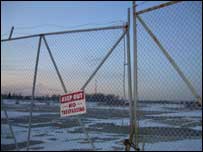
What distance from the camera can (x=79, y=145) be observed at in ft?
28.8

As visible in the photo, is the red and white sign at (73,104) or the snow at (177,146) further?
the snow at (177,146)

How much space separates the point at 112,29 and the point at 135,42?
24.2 inches

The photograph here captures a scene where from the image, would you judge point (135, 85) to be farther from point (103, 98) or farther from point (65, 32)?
point (65, 32)

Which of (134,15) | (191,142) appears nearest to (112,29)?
(134,15)

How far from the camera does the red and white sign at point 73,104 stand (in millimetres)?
5284

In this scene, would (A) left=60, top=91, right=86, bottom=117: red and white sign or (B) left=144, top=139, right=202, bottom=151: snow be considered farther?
(B) left=144, top=139, right=202, bottom=151: snow

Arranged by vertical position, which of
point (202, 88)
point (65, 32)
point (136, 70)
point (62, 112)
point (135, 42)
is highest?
point (65, 32)

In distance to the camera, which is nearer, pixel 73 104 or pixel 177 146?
pixel 73 104

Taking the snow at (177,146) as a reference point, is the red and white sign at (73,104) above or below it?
above

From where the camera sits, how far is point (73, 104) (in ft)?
17.8

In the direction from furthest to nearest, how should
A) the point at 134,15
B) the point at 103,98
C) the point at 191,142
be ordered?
1. the point at 191,142
2. the point at 103,98
3. the point at 134,15

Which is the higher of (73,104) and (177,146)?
(73,104)

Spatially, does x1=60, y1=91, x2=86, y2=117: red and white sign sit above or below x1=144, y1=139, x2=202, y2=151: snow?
above

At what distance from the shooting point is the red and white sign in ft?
17.3
